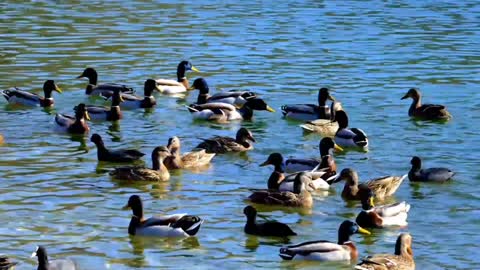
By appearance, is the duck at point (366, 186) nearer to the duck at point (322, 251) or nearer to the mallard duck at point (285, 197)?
the mallard duck at point (285, 197)

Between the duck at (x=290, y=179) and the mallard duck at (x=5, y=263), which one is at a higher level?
the mallard duck at (x=5, y=263)

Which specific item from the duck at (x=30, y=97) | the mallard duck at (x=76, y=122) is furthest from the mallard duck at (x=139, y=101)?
the mallard duck at (x=76, y=122)

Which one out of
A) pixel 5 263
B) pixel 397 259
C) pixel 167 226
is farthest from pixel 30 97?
pixel 397 259

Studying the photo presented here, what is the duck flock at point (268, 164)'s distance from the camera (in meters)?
15.9

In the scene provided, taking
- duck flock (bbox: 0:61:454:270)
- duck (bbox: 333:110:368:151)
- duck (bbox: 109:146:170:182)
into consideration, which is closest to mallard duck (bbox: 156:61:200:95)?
duck flock (bbox: 0:61:454:270)

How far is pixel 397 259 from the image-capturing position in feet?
50.2

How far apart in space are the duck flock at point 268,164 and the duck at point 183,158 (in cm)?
2

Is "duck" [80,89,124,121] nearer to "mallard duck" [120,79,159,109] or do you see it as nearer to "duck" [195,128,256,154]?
"mallard duck" [120,79,159,109]

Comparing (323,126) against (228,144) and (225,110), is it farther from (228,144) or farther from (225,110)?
(228,144)

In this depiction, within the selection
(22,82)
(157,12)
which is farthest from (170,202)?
(157,12)

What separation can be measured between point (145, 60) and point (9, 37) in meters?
5.65

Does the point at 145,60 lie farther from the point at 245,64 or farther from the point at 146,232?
the point at 146,232

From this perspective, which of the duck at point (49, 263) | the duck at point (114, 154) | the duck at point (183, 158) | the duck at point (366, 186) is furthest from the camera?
the duck at point (114, 154)

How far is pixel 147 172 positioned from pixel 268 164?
204 centimetres
